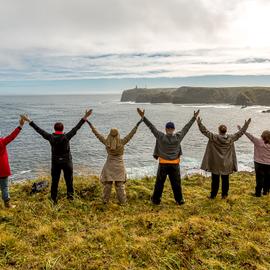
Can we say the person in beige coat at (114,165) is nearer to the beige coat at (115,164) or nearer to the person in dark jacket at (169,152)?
the beige coat at (115,164)

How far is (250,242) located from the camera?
7438mm

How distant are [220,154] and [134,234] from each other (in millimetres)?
4610

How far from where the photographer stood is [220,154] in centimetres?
1089

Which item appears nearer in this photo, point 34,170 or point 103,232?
point 103,232

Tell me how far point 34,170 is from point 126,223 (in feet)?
85.1

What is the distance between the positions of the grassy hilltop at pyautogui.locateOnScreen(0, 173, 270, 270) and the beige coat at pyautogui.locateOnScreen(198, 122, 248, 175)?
3.99 feet

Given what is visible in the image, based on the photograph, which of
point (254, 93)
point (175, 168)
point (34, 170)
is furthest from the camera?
point (254, 93)

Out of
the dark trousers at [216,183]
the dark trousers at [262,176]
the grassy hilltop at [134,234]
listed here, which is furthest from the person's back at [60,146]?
the dark trousers at [262,176]

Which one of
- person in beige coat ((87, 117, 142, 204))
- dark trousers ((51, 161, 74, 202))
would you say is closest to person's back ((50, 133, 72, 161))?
dark trousers ((51, 161, 74, 202))

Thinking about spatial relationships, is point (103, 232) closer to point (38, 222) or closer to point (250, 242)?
point (38, 222)

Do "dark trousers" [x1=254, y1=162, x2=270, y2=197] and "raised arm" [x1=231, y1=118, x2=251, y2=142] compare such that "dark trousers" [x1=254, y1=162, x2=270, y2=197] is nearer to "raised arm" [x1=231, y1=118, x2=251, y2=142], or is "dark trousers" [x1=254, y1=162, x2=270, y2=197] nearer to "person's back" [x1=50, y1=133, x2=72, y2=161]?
"raised arm" [x1=231, y1=118, x2=251, y2=142]

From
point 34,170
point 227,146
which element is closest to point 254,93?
point 34,170

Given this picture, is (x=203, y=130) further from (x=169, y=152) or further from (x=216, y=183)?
Result: (x=216, y=183)

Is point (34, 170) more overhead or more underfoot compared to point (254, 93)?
more underfoot
